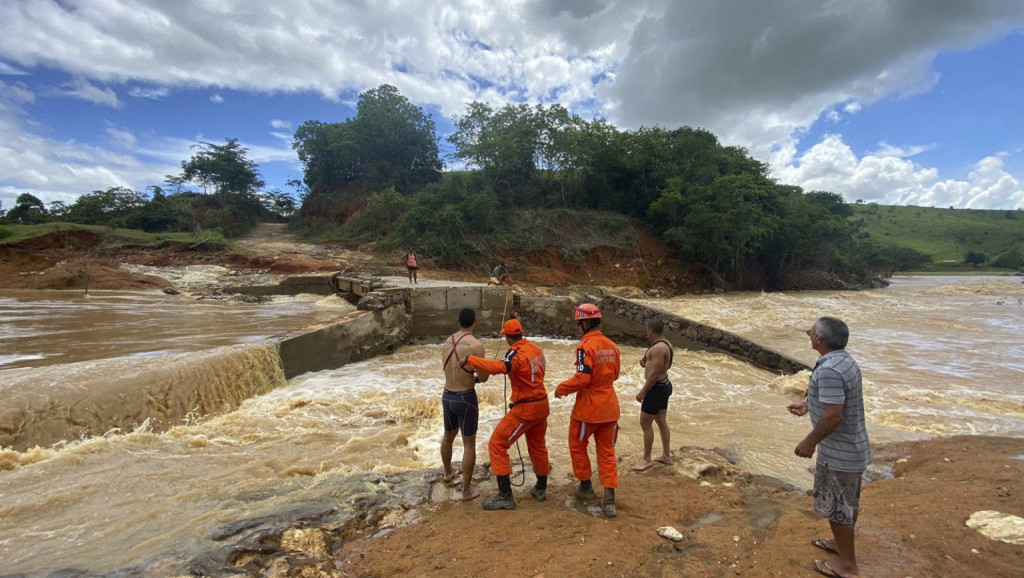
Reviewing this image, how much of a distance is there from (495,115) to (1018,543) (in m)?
30.3

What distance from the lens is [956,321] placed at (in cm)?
1773

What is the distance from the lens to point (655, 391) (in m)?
5.17

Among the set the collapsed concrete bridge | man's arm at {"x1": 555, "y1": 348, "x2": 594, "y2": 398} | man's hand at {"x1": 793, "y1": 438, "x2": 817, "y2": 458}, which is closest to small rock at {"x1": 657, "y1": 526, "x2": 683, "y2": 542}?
man's hand at {"x1": 793, "y1": 438, "x2": 817, "y2": 458}

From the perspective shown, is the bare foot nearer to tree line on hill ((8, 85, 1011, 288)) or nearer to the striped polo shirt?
the striped polo shirt

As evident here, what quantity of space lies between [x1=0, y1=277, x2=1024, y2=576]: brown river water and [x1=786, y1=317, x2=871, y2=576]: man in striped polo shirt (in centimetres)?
240

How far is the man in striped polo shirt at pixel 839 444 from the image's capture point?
290 cm

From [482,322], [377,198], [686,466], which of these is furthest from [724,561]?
[377,198]

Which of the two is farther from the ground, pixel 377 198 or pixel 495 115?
pixel 495 115

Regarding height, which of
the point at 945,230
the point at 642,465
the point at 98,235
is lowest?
the point at 642,465

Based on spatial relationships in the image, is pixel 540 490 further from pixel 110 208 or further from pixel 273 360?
pixel 110 208

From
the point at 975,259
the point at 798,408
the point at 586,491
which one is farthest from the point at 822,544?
the point at 975,259

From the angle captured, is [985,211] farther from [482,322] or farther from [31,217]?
[31,217]

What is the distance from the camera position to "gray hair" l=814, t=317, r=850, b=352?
303 centimetres

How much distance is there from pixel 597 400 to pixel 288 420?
209 inches
